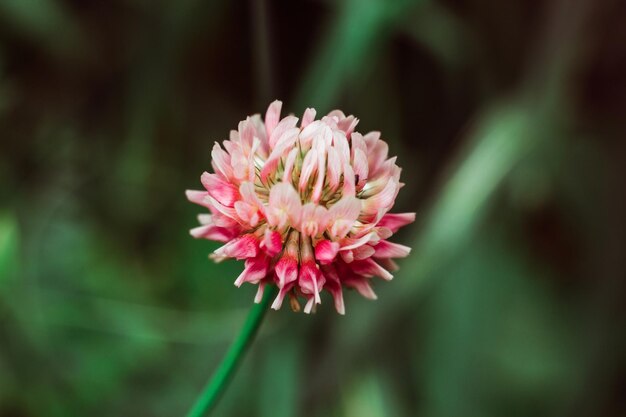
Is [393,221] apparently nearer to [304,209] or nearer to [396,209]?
[304,209]

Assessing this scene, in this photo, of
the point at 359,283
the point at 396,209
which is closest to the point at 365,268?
the point at 359,283

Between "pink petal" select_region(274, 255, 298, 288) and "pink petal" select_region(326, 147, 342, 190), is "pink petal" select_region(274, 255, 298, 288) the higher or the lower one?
the lower one

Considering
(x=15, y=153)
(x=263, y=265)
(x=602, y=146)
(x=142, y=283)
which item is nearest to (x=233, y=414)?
(x=142, y=283)

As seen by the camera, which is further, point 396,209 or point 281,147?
point 396,209

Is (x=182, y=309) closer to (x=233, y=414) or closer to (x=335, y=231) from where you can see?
(x=233, y=414)

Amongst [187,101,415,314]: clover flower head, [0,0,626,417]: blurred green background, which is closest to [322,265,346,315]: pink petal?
[187,101,415,314]: clover flower head

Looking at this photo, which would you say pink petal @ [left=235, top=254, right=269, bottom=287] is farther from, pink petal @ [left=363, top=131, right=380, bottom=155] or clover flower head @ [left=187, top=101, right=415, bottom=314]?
pink petal @ [left=363, top=131, right=380, bottom=155]

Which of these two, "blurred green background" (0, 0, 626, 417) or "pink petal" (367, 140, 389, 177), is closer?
"pink petal" (367, 140, 389, 177)
